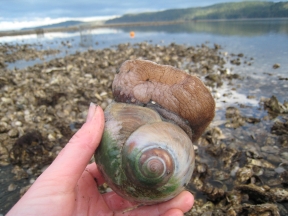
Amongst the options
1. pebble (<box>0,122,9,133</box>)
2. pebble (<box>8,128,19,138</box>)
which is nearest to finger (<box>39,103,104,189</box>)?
pebble (<box>8,128,19,138</box>)

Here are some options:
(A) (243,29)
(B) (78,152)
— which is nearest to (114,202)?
(B) (78,152)

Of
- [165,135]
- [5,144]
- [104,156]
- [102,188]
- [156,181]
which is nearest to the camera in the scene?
[156,181]

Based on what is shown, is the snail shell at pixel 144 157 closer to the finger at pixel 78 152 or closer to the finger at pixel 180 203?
the finger at pixel 78 152

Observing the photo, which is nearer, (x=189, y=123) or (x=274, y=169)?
(x=189, y=123)

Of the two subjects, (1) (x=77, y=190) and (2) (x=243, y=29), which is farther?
(2) (x=243, y=29)

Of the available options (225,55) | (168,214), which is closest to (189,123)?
(168,214)

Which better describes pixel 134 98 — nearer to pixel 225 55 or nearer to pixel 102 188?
pixel 102 188

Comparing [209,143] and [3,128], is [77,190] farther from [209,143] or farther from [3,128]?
[3,128]

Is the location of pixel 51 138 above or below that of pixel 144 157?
below
